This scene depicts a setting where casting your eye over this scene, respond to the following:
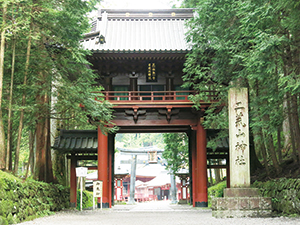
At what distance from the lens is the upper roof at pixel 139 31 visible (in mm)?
16077

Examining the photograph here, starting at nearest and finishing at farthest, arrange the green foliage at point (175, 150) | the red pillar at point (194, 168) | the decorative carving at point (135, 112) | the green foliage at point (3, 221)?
the green foliage at point (3, 221)
the decorative carving at point (135, 112)
the red pillar at point (194, 168)
the green foliage at point (175, 150)

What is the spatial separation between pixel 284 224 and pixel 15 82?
9350 mm

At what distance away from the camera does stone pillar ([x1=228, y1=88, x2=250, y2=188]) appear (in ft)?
33.4

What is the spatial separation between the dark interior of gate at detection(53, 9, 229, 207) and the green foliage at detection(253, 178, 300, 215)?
4.61 m

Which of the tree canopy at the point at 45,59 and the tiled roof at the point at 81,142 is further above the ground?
the tree canopy at the point at 45,59

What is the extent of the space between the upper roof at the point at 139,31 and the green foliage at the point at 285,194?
6.94m

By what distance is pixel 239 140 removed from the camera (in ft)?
34.1

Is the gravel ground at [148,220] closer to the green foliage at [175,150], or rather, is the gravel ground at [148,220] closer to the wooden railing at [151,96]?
the wooden railing at [151,96]

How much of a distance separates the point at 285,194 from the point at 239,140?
2099mm

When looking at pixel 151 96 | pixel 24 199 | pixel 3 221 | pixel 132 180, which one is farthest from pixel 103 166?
pixel 132 180

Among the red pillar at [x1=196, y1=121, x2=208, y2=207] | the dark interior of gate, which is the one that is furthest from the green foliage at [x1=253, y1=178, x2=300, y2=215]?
the dark interior of gate

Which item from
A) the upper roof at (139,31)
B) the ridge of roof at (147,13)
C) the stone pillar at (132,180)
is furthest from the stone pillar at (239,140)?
the stone pillar at (132,180)

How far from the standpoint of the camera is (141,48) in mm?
16141

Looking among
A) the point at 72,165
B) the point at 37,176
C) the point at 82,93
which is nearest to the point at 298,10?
the point at 82,93
